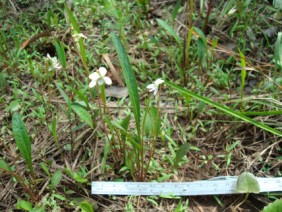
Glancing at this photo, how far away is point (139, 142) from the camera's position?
1327 millimetres

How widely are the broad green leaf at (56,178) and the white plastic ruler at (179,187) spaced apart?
0.12 meters

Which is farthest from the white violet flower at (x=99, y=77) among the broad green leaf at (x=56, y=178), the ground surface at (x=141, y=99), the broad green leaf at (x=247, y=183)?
the broad green leaf at (x=247, y=183)

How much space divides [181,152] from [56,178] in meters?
0.45

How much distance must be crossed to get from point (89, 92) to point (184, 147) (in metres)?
0.53

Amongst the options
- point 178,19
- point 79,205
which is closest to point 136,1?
point 178,19

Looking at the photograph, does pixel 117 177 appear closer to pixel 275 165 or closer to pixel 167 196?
pixel 167 196

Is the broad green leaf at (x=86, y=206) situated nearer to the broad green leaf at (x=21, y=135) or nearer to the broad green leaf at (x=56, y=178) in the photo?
the broad green leaf at (x=56, y=178)

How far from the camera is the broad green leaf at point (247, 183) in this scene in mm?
1317

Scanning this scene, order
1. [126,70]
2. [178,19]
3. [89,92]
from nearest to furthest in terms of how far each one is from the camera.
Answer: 1. [126,70]
2. [89,92]
3. [178,19]

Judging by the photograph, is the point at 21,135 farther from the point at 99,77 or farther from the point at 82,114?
the point at 99,77

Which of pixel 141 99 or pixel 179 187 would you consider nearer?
pixel 179 187

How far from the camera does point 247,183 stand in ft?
4.34

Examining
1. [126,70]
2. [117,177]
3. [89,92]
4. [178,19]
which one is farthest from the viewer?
[178,19]

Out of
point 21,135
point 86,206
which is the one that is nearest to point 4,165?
point 21,135
